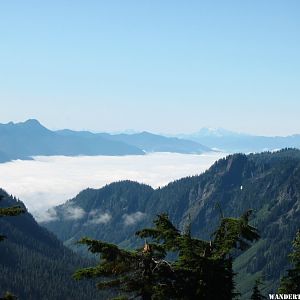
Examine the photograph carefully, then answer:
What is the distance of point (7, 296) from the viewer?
2602 cm

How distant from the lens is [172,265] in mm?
26531

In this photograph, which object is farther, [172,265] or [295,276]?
[295,276]

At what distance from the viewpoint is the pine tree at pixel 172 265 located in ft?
81.0

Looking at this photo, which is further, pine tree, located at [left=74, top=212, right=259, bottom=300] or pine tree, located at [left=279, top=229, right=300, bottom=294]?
pine tree, located at [left=279, top=229, right=300, bottom=294]

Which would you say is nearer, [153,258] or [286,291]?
[153,258]

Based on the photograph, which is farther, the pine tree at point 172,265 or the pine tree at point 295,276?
the pine tree at point 295,276

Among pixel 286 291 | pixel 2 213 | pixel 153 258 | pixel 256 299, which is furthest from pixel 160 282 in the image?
pixel 286 291

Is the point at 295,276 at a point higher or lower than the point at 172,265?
lower

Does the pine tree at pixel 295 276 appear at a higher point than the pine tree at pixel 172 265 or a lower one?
lower

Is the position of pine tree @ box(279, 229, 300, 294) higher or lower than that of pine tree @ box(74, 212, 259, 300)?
lower

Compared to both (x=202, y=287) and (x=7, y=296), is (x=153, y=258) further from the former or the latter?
(x=7, y=296)

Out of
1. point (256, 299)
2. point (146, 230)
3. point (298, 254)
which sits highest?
point (146, 230)

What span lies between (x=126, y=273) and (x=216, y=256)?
4506 millimetres

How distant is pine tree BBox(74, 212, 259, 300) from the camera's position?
24.7 meters
